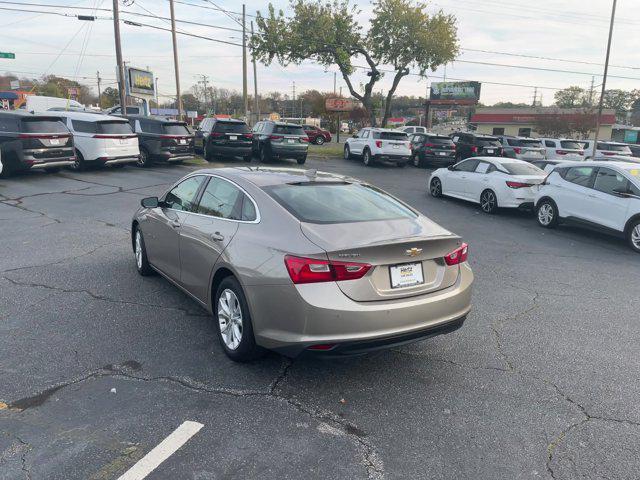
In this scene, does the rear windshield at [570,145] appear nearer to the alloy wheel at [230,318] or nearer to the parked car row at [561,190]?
the parked car row at [561,190]

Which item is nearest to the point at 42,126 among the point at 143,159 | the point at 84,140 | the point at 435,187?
the point at 84,140

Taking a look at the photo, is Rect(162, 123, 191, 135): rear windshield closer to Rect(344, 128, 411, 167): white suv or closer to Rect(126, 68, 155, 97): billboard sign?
Rect(344, 128, 411, 167): white suv

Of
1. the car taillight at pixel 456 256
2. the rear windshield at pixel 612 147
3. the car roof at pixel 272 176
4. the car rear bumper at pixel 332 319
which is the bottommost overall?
the car rear bumper at pixel 332 319

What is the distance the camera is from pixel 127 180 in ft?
49.5

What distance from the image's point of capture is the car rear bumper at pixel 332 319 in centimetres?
343

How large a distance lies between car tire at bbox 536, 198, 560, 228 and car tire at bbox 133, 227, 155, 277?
8670 mm

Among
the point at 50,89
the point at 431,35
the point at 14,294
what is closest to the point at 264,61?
the point at 431,35

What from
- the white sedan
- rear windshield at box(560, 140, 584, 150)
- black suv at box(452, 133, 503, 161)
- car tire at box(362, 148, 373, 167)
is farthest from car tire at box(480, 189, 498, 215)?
rear windshield at box(560, 140, 584, 150)

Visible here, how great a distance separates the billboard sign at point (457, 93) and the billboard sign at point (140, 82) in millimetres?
36821

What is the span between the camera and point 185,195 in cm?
528

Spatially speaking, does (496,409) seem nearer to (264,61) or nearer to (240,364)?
(240,364)

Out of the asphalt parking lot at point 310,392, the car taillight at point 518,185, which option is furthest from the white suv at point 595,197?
the asphalt parking lot at point 310,392

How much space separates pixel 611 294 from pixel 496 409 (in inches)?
150

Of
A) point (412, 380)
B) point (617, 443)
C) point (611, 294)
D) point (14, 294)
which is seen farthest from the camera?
point (611, 294)
